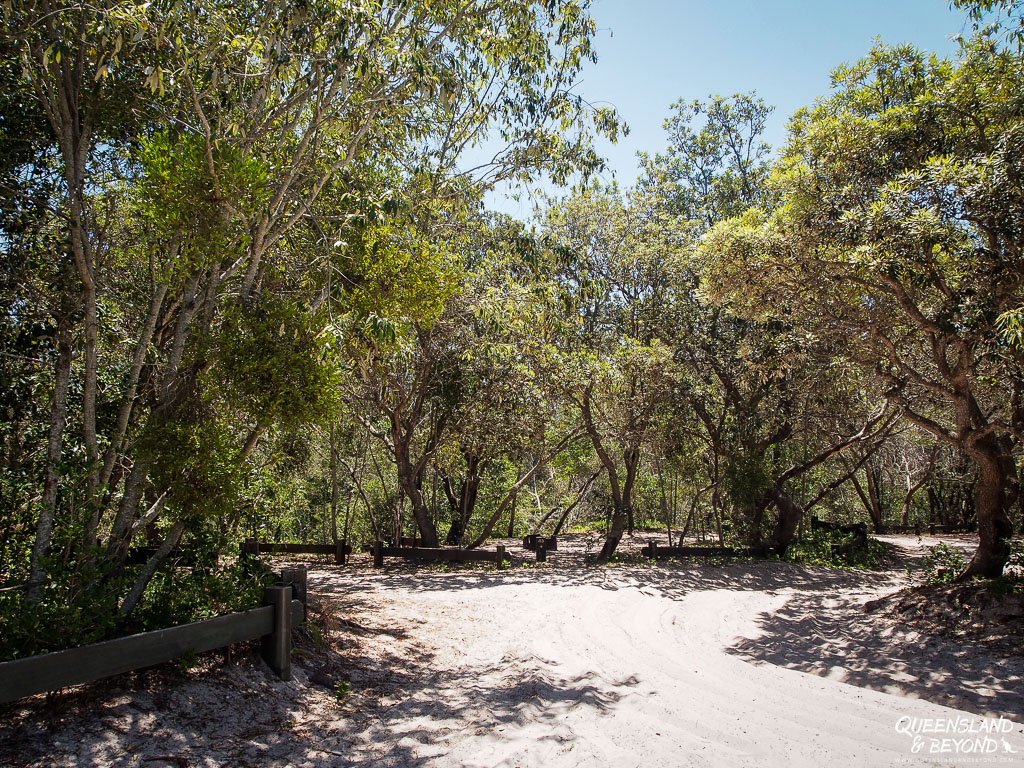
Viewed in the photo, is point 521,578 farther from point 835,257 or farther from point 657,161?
point 657,161

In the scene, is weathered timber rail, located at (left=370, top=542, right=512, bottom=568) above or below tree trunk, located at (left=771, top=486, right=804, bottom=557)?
below

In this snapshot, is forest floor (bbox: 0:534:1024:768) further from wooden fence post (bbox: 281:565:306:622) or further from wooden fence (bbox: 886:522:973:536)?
wooden fence (bbox: 886:522:973:536)

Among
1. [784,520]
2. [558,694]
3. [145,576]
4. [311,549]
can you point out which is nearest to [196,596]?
[145,576]

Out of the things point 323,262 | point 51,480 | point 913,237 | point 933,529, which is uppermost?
point 913,237

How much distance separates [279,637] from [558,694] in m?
2.40

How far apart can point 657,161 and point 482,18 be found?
1276 cm

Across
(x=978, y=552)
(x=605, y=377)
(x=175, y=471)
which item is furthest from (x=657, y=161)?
(x=175, y=471)

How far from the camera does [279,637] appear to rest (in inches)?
193

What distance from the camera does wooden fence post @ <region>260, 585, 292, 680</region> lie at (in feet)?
16.0

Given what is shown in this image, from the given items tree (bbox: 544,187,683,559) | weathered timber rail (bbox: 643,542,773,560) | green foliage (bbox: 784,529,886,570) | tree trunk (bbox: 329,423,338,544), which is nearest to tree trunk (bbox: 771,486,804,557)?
green foliage (bbox: 784,529,886,570)

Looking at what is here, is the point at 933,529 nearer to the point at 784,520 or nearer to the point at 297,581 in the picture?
the point at 784,520

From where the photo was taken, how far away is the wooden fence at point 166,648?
3277 millimetres

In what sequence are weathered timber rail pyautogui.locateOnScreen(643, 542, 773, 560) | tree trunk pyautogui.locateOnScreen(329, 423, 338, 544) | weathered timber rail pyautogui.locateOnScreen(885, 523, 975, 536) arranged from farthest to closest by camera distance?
weathered timber rail pyautogui.locateOnScreen(885, 523, 975, 536), weathered timber rail pyautogui.locateOnScreen(643, 542, 773, 560), tree trunk pyautogui.locateOnScreen(329, 423, 338, 544)

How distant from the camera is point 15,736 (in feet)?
10.9
